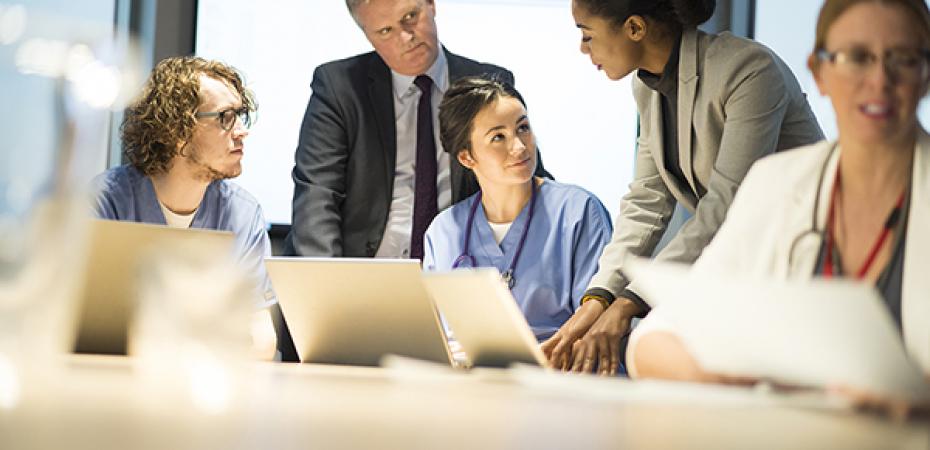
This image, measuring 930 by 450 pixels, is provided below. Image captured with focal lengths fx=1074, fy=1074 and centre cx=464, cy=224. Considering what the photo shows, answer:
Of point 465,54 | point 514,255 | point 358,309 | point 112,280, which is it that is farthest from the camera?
point 465,54

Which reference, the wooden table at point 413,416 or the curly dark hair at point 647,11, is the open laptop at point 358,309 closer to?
the wooden table at point 413,416

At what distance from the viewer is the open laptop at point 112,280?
142 centimetres

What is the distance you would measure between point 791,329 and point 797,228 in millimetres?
472

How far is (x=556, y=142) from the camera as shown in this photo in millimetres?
3820

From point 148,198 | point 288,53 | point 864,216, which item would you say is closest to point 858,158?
point 864,216

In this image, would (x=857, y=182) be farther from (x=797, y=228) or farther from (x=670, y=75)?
(x=670, y=75)

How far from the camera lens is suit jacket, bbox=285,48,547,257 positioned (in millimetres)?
3072

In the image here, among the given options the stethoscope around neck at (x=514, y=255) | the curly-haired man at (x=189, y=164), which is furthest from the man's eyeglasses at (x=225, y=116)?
the stethoscope around neck at (x=514, y=255)

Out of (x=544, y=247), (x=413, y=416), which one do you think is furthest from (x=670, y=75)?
(x=413, y=416)

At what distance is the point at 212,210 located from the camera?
2.69 metres

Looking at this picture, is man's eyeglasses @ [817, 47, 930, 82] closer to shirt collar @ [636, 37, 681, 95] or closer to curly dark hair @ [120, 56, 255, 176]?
shirt collar @ [636, 37, 681, 95]

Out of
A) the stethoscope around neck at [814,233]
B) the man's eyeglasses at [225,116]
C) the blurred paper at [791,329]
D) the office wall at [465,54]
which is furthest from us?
the office wall at [465,54]

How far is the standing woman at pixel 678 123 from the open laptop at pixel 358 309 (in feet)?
1.59

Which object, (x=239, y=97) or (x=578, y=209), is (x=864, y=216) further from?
(x=239, y=97)
